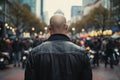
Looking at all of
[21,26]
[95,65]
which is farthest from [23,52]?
[21,26]

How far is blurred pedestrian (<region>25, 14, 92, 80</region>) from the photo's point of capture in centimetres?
410

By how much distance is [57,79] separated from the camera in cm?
408

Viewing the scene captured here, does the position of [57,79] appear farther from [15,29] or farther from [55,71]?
[15,29]

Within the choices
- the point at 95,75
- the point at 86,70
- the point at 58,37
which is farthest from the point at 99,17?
the point at 86,70

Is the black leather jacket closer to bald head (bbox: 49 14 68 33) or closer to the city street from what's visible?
bald head (bbox: 49 14 68 33)

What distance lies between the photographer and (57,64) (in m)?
4.11

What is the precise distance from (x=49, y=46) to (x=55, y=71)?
28 centimetres

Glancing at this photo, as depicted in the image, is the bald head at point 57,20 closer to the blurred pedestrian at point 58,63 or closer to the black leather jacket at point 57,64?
the blurred pedestrian at point 58,63

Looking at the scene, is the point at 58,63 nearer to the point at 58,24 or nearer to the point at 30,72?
the point at 30,72

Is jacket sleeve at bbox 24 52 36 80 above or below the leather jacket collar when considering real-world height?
below

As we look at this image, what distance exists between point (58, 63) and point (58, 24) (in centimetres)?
40

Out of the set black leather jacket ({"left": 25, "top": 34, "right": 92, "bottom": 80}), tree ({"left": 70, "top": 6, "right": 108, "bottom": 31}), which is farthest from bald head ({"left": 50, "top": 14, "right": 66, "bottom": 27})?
tree ({"left": 70, "top": 6, "right": 108, "bottom": 31})

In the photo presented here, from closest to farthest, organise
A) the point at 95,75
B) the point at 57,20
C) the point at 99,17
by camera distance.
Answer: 1. the point at 57,20
2. the point at 95,75
3. the point at 99,17

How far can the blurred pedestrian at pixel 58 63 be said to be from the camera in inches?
161
